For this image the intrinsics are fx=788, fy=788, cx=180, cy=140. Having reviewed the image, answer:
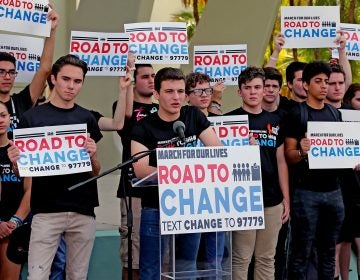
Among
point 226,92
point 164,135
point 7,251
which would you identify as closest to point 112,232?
point 7,251

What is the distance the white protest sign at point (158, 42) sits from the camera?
23.8 ft

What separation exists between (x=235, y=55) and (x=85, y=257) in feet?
10.2

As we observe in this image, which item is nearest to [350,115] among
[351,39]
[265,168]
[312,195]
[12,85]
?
[312,195]

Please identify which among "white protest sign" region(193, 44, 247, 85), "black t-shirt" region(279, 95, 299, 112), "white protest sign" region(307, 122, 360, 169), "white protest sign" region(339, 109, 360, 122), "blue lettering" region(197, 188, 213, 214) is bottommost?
"blue lettering" region(197, 188, 213, 214)

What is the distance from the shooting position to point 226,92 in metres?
11.7

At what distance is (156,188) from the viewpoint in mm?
5531

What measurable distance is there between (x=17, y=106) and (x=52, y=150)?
86cm

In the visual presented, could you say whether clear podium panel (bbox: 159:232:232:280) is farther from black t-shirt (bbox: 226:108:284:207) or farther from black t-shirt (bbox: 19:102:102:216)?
black t-shirt (bbox: 226:108:284:207)

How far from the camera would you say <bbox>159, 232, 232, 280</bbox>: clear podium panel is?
16.7 feet

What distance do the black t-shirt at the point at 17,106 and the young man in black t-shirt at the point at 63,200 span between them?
0.63 metres

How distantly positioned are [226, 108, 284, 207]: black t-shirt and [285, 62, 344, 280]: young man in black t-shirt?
183mm

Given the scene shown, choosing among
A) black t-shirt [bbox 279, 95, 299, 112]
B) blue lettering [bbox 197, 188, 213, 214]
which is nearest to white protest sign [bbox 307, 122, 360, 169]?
black t-shirt [bbox 279, 95, 299, 112]

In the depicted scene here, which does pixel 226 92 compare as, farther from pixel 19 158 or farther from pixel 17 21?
pixel 19 158

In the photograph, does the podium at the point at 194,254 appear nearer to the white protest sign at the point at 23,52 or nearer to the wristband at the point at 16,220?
the wristband at the point at 16,220
